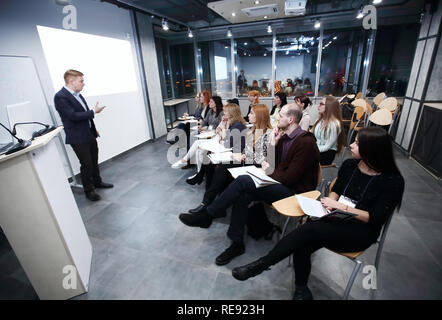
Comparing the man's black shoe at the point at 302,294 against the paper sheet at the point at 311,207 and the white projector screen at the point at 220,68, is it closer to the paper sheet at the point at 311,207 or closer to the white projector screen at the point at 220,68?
the paper sheet at the point at 311,207

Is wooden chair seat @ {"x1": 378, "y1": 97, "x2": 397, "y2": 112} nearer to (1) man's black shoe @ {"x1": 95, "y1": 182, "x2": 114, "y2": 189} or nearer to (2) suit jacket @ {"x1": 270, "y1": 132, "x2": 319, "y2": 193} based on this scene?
(2) suit jacket @ {"x1": 270, "y1": 132, "x2": 319, "y2": 193}

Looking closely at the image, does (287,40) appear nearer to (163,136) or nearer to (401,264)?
(163,136)

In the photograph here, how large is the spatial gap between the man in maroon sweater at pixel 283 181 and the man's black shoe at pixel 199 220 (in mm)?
365

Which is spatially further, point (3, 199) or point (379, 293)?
point (379, 293)

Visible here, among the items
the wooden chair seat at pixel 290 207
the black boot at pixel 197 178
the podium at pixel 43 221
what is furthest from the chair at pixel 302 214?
the black boot at pixel 197 178

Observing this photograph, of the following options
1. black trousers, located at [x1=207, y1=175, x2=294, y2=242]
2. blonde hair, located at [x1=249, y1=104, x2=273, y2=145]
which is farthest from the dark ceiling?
black trousers, located at [x1=207, y1=175, x2=294, y2=242]

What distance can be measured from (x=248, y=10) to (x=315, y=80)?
3.22 m

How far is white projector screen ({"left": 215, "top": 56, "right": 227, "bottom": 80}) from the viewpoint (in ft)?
26.2

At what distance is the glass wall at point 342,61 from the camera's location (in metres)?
6.59

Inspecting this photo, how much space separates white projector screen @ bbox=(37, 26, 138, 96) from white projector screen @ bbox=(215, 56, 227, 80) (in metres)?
3.77

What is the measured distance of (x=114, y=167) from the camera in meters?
4.33

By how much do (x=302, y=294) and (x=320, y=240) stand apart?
45cm

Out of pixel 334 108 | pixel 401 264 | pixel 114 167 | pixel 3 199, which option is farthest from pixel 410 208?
pixel 114 167

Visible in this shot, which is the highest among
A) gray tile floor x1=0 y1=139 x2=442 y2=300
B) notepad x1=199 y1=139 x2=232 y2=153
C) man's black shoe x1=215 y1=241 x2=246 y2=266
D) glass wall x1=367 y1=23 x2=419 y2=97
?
glass wall x1=367 y1=23 x2=419 y2=97
